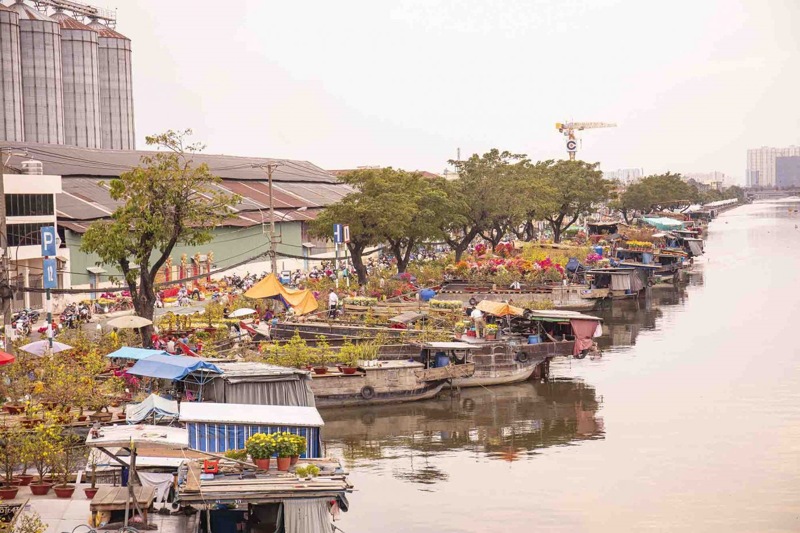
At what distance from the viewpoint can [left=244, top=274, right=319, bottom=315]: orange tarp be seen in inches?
1535

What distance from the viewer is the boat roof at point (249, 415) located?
61.0 ft

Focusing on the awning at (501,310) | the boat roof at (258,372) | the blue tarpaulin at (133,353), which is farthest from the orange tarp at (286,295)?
the boat roof at (258,372)

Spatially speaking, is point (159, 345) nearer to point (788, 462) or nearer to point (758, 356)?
point (788, 462)

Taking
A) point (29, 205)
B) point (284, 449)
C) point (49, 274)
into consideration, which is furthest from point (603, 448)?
point (29, 205)

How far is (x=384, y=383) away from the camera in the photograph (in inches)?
1214

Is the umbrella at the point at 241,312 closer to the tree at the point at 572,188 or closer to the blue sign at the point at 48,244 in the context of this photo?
the blue sign at the point at 48,244

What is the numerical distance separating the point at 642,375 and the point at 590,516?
638 inches

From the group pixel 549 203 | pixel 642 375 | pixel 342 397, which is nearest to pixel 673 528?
pixel 342 397

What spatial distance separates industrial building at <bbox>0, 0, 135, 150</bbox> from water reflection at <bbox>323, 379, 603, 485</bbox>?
57.8 meters

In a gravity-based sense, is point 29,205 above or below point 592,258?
above

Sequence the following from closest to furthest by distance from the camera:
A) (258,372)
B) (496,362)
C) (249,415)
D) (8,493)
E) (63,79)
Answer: (8,493)
(249,415)
(258,372)
(496,362)
(63,79)

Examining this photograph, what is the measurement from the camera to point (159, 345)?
31797 mm

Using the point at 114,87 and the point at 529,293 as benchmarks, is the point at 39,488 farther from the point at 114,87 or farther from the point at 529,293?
the point at 114,87

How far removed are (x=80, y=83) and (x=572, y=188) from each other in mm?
44755
